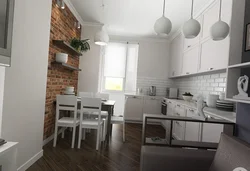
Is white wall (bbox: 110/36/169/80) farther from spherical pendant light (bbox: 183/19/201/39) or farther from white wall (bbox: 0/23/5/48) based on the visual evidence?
white wall (bbox: 0/23/5/48)

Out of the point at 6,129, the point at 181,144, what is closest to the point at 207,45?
the point at 181,144

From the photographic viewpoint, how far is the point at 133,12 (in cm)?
435

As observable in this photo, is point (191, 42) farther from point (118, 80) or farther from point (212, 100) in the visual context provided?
point (118, 80)

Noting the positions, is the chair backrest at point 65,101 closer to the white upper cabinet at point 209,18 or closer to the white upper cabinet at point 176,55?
the white upper cabinet at point 209,18

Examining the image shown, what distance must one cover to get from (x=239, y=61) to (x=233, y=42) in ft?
0.61

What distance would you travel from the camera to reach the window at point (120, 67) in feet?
20.5

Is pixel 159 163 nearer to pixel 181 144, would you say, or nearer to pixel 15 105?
pixel 181 144

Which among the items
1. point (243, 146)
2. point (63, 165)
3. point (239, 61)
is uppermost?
point (239, 61)

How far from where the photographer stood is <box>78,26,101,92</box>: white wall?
5.47 meters

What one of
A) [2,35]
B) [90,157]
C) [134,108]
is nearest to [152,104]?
[134,108]

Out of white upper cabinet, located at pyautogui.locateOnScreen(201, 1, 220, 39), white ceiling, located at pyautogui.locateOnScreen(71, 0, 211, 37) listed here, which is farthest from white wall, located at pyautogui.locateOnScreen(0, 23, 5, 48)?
white upper cabinet, located at pyautogui.locateOnScreen(201, 1, 220, 39)

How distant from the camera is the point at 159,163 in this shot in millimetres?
1603

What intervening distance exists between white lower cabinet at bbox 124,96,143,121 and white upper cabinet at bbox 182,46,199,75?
5.48 feet

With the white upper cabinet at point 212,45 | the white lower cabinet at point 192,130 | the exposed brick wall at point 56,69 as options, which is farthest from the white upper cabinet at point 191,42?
the exposed brick wall at point 56,69
